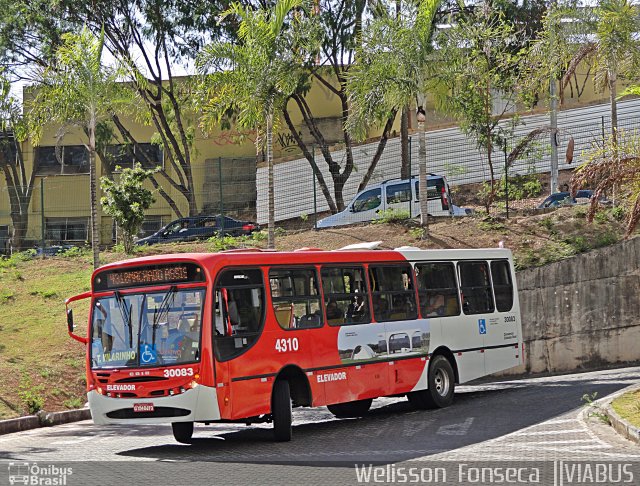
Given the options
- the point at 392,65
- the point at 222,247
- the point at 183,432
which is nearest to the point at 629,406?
the point at 183,432

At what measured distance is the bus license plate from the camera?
44.1ft

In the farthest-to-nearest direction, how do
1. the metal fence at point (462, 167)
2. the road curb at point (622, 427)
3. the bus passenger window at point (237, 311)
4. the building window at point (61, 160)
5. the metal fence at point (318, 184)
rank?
the building window at point (61, 160) → the metal fence at point (462, 167) → the metal fence at point (318, 184) → the bus passenger window at point (237, 311) → the road curb at point (622, 427)

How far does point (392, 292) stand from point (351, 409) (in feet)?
7.23

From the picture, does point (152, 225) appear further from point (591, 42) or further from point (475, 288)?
point (475, 288)

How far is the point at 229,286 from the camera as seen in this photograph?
45.7 feet

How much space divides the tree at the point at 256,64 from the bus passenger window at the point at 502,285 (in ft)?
26.0

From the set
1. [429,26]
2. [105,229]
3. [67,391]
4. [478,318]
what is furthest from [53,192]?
[478,318]

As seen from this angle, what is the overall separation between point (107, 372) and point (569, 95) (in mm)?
44000

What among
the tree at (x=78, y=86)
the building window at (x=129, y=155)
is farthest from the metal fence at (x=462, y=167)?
the tree at (x=78, y=86)

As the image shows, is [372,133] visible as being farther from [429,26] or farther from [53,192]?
[429,26]

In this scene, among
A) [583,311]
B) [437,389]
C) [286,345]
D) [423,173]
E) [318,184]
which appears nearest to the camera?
[286,345]

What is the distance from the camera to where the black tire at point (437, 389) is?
17.9 meters

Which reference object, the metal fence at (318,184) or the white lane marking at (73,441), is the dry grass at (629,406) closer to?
the white lane marking at (73,441)

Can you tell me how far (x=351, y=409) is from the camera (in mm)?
17844
